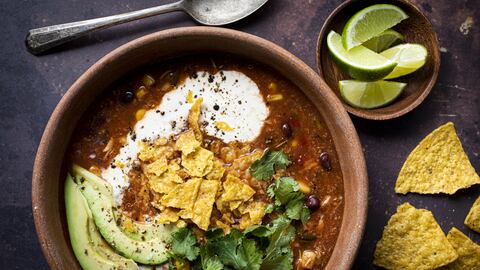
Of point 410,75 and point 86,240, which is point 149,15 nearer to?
point 86,240

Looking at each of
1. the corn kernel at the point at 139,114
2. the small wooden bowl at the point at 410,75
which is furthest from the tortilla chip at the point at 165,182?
the small wooden bowl at the point at 410,75

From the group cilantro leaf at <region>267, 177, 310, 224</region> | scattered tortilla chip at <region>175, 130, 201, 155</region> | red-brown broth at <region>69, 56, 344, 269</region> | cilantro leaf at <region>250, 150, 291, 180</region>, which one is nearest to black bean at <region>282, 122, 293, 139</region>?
red-brown broth at <region>69, 56, 344, 269</region>

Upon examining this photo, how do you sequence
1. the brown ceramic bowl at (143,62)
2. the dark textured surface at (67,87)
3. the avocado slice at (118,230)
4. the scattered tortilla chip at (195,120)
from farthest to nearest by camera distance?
the dark textured surface at (67,87) < the scattered tortilla chip at (195,120) < the avocado slice at (118,230) < the brown ceramic bowl at (143,62)

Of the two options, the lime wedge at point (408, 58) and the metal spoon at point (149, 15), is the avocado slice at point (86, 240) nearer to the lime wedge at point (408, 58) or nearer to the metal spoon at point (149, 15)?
the metal spoon at point (149, 15)

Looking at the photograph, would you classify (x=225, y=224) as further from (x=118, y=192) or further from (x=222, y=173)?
(x=118, y=192)

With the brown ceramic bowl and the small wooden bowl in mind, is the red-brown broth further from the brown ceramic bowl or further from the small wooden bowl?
the small wooden bowl

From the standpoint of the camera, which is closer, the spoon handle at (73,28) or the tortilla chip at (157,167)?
the tortilla chip at (157,167)
